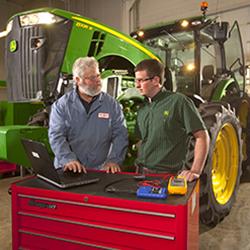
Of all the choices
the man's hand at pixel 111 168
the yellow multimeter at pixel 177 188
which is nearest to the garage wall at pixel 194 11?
the man's hand at pixel 111 168

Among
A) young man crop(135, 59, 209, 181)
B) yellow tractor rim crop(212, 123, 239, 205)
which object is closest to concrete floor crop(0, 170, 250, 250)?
yellow tractor rim crop(212, 123, 239, 205)

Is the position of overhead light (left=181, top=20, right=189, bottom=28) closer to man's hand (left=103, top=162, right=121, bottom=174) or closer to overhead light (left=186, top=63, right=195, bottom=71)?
overhead light (left=186, top=63, right=195, bottom=71)

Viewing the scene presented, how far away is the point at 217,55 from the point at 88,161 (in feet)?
7.93

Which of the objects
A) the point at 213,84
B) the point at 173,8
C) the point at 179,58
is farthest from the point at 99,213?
the point at 173,8

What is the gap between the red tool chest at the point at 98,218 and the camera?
111 centimetres

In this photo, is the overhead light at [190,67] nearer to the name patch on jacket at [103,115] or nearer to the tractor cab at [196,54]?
the tractor cab at [196,54]

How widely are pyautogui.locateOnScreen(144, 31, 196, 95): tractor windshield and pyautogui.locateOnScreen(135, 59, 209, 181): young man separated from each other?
1669 mm

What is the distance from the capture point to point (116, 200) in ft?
3.85

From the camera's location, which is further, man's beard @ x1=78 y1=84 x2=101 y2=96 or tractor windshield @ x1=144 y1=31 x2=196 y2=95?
tractor windshield @ x1=144 y1=31 x2=196 y2=95

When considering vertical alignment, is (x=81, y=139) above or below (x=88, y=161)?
above

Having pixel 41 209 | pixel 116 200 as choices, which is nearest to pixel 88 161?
pixel 41 209

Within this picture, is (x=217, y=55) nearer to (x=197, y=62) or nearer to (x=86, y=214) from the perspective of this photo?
(x=197, y=62)

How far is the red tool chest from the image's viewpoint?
1108 millimetres

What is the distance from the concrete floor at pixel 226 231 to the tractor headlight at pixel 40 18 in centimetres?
174
